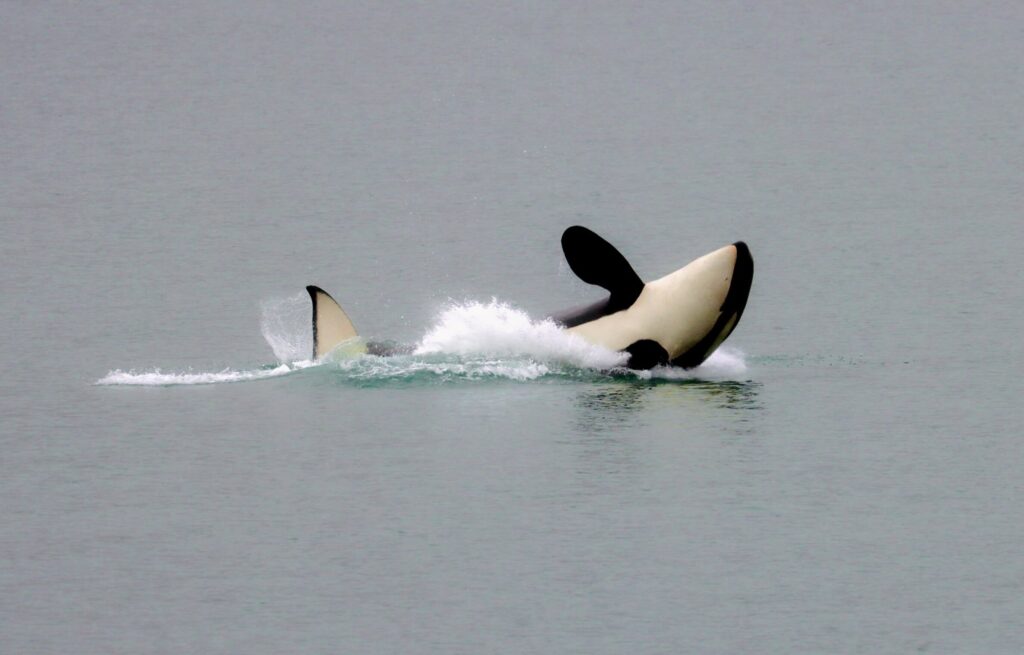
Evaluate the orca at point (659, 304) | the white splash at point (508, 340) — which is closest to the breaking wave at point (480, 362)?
the white splash at point (508, 340)

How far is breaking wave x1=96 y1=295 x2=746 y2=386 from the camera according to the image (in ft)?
104

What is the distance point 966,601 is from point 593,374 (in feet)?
33.7

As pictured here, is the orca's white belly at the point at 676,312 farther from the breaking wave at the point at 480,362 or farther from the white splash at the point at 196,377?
the white splash at the point at 196,377

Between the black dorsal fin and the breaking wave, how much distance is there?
3.00 feet

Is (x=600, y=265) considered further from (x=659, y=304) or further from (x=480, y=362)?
(x=480, y=362)

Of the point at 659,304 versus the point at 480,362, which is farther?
the point at 480,362

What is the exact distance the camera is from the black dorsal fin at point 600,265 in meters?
30.8

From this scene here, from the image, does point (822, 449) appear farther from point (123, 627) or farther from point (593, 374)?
point (123, 627)

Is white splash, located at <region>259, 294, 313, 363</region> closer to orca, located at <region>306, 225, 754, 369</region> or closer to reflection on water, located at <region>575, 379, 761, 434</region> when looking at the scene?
orca, located at <region>306, 225, 754, 369</region>

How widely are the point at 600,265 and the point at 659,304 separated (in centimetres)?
106

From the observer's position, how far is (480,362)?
32.5 m

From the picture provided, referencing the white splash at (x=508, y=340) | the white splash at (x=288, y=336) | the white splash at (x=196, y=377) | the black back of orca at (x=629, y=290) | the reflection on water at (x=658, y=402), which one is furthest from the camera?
the white splash at (x=288, y=336)

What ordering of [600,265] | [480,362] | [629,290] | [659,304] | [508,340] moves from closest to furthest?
[600,265]
[659,304]
[629,290]
[508,340]
[480,362]

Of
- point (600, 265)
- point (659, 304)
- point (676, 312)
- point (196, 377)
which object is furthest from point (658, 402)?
point (196, 377)
